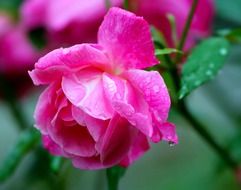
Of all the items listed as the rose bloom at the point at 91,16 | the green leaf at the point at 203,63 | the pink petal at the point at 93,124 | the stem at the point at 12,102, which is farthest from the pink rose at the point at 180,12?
the stem at the point at 12,102

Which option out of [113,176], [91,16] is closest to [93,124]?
[113,176]

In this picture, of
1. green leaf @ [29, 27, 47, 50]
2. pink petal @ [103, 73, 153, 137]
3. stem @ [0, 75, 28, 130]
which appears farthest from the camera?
stem @ [0, 75, 28, 130]

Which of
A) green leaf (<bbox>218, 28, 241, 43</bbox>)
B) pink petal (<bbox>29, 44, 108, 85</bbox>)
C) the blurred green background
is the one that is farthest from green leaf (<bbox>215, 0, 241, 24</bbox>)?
pink petal (<bbox>29, 44, 108, 85</bbox>)

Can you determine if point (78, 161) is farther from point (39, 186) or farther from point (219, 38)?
point (39, 186)

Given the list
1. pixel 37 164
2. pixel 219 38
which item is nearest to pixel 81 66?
pixel 219 38

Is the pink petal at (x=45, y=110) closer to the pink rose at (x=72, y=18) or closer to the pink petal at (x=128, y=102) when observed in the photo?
the pink petal at (x=128, y=102)

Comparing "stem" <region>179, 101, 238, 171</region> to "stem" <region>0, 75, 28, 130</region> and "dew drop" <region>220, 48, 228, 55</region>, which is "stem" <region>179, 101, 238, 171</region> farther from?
"stem" <region>0, 75, 28, 130</region>

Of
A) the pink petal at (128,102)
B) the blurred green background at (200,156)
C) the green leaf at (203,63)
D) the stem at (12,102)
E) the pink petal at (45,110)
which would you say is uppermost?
the pink petal at (128,102)
